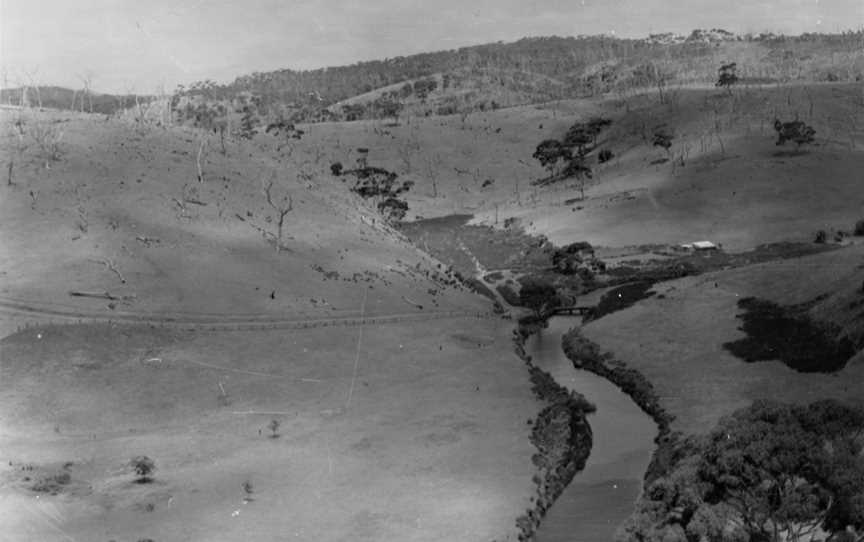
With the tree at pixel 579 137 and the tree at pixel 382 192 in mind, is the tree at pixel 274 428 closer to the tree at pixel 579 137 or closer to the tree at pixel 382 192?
the tree at pixel 382 192

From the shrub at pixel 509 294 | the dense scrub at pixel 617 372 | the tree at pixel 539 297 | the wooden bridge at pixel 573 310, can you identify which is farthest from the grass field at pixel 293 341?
the wooden bridge at pixel 573 310

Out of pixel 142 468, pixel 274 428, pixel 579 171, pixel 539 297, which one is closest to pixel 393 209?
pixel 579 171

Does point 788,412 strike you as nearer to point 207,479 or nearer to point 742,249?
point 207,479

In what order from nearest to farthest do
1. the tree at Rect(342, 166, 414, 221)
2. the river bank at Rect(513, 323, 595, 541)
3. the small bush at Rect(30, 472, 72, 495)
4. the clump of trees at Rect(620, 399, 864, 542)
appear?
the clump of trees at Rect(620, 399, 864, 542), the small bush at Rect(30, 472, 72, 495), the river bank at Rect(513, 323, 595, 541), the tree at Rect(342, 166, 414, 221)

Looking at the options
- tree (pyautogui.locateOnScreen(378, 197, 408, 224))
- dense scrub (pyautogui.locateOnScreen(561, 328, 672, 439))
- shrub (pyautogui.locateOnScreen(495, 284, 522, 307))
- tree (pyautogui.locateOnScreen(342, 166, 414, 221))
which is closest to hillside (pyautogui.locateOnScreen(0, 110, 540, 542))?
shrub (pyautogui.locateOnScreen(495, 284, 522, 307))

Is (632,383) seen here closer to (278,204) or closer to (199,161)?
(278,204)

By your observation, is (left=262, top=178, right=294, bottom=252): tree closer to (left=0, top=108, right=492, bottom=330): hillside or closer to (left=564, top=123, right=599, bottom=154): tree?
(left=0, top=108, right=492, bottom=330): hillside
